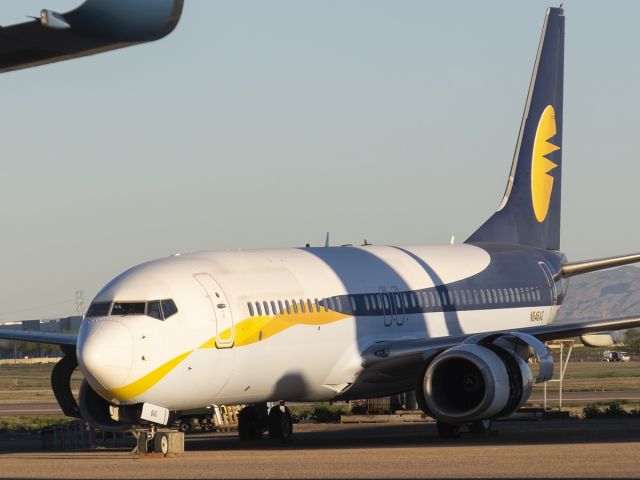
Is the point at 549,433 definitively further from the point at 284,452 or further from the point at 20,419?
the point at 20,419

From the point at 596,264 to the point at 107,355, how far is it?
1511 cm

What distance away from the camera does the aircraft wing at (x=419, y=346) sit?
25.0m

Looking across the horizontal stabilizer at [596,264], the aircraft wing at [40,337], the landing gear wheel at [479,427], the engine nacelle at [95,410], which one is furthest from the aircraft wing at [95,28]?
the horizontal stabilizer at [596,264]

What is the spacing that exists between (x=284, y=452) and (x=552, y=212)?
16.7m

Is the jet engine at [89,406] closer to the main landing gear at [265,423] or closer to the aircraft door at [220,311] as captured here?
the aircraft door at [220,311]

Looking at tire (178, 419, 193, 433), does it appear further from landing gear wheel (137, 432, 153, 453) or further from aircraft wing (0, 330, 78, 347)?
landing gear wheel (137, 432, 153, 453)

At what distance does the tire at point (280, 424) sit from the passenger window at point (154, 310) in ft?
19.3

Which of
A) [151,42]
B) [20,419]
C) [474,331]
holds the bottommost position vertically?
[20,419]

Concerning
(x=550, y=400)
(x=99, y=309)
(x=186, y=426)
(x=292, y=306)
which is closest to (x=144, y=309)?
(x=99, y=309)

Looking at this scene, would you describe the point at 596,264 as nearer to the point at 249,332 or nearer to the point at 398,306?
the point at 398,306

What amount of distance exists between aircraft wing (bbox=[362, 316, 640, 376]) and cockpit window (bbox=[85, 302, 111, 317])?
6040 millimetres

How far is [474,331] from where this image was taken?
29.9 meters

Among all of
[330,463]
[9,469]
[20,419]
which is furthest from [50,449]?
[20,419]

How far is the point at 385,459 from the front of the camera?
18.0 meters
